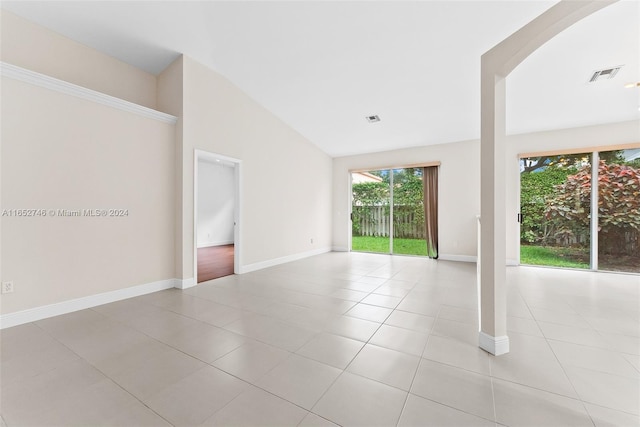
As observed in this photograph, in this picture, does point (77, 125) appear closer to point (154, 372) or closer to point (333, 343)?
point (154, 372)

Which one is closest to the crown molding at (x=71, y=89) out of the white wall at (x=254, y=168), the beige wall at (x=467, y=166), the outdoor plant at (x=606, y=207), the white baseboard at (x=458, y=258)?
the white wall at (x=254, y=168)

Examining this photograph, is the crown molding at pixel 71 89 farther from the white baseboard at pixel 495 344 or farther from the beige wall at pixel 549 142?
the beige wall at pixel 549 142

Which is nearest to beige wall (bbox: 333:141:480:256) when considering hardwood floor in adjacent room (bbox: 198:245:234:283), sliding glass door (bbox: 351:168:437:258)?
sliding glass door (bbox: 351:168:437:258)

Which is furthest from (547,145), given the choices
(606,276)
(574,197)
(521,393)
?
(521,393)

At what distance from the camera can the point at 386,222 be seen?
7004 millimetres

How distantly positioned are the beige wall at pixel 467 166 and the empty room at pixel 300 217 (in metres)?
0.05

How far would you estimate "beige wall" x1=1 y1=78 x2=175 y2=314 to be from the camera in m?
2.57

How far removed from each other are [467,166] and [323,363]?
569cm

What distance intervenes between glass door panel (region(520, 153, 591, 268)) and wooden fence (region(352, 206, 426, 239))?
84.6 inches

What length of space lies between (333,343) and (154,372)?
4.44 ft

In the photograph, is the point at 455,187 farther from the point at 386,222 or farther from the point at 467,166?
the point at 386,222

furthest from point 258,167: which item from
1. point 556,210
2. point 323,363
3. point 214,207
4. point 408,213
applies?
point 556,210

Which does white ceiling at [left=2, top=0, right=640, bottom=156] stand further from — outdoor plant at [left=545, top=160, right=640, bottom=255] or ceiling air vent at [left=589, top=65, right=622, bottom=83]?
outdoor plant at [left=545, top=160, right=640, bottom=255]

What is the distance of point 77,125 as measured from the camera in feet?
9.71
